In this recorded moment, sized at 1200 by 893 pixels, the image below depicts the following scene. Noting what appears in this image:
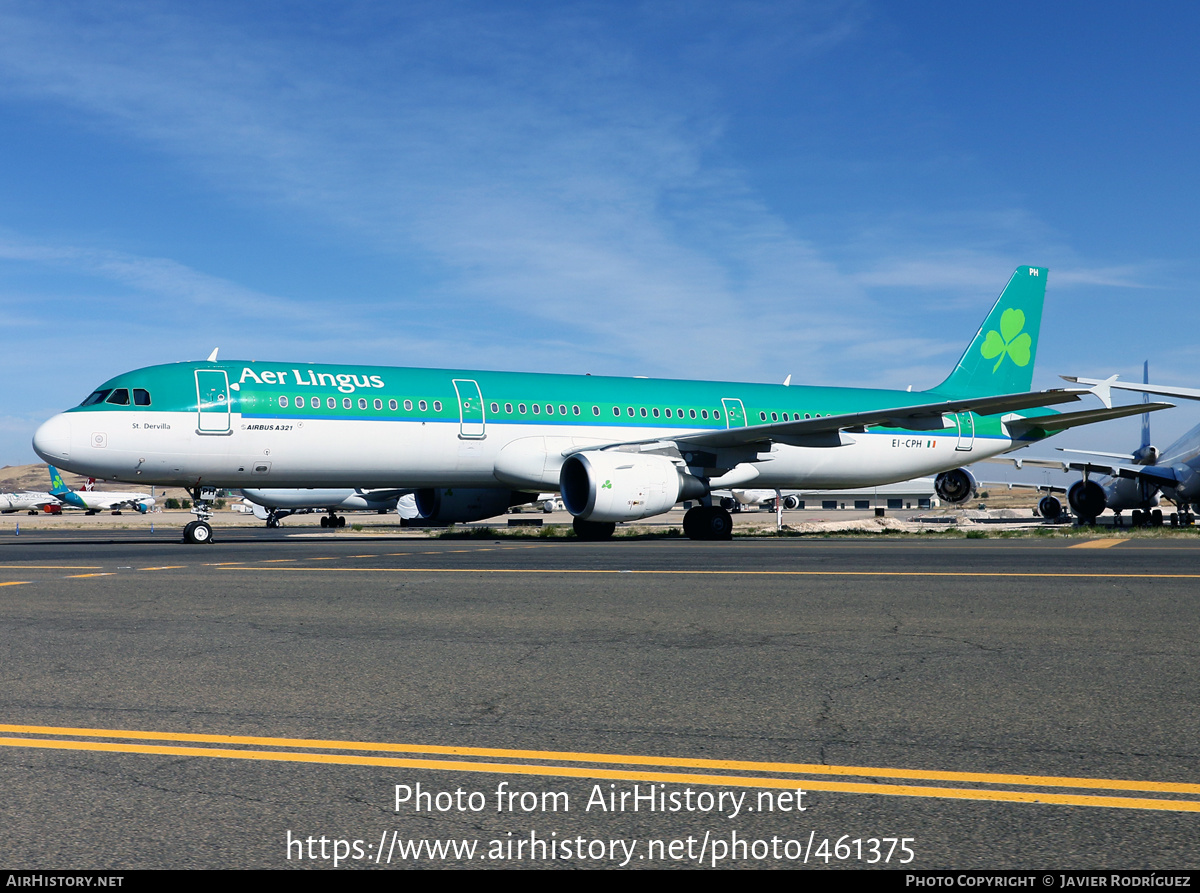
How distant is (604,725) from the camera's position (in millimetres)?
4840

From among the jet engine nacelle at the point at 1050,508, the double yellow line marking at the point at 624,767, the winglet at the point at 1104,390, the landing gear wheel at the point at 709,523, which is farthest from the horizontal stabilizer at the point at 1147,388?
the jet engine nacelle at the point at 1050,508

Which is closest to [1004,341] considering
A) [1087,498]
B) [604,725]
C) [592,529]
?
[1087,498]

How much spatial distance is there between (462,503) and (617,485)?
225 inches

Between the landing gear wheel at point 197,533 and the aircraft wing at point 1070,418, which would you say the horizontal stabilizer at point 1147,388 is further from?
the landing gear wheel at point 197,533

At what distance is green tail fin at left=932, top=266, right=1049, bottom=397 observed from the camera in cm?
2964

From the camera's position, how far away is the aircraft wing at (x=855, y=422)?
21570 mm

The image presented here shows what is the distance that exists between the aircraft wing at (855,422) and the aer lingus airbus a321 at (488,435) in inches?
2.5

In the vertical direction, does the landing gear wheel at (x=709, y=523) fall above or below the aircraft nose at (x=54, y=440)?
below

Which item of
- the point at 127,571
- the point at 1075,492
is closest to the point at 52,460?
the point at 127,571

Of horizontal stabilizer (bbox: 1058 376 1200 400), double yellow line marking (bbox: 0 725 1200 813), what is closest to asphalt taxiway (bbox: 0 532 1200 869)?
double yellow line marking (bbox: 0 725 1200 813)

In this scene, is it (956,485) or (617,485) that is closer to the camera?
(617,485)

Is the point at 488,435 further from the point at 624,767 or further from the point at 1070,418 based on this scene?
the point at 624,767

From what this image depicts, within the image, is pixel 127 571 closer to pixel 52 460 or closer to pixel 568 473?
pixel 52 460

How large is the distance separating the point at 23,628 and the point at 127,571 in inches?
209
